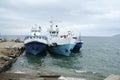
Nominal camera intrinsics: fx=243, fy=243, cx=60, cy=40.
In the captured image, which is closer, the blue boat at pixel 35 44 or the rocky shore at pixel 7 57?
the rocky shore at pixel 7 57

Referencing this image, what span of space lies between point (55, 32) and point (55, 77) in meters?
32.6

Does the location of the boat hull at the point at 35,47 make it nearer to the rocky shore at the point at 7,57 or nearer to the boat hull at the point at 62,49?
the boat hull at the point at 62,49

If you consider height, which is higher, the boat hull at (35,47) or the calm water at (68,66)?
the boat hull at (35,47)

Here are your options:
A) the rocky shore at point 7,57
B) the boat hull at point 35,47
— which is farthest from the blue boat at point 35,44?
the rocky shore at point 7,57

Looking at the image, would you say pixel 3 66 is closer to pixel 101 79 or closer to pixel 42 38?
pixel 101 79

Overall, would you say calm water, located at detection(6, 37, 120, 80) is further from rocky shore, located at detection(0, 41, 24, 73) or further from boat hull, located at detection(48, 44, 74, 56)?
boat hull, located at detection(48, 44, 74, 56)

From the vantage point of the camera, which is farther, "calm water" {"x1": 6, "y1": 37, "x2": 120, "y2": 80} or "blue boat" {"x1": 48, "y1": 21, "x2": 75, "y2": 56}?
"blue boat" {"x1": 48, "y1": 21, "x2": 75, "y2": 56}

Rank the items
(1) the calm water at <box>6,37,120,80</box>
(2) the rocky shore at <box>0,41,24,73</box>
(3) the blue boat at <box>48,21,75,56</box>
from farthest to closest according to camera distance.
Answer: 1. (3) the blue boat at <box>48,21,75,56</box>
2. (1) the calm water at <box>6,37,120,80</box>
3. (2) the rocky shore at <box>0,41,24,73</box>

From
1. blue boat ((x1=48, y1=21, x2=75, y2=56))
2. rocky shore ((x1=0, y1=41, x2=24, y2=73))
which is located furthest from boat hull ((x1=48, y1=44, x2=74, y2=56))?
rocky shore ((x1=0, y1=41, x2=24, y2=73))

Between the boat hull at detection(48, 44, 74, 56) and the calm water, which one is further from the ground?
the boat hull at detection(48, 44, 74, 56)

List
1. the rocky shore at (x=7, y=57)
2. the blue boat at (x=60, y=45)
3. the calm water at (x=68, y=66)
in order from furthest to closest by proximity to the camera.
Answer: the blue boat at (x=60, y=45) < the calm water at (x=68, y=66) < the rocky shore at (x=7, y=57)

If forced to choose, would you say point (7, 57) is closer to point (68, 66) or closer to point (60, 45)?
point (68, 66)

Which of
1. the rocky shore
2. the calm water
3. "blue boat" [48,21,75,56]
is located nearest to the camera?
the rocky shore

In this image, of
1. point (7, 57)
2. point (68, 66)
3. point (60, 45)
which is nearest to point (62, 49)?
point (60, 45)
